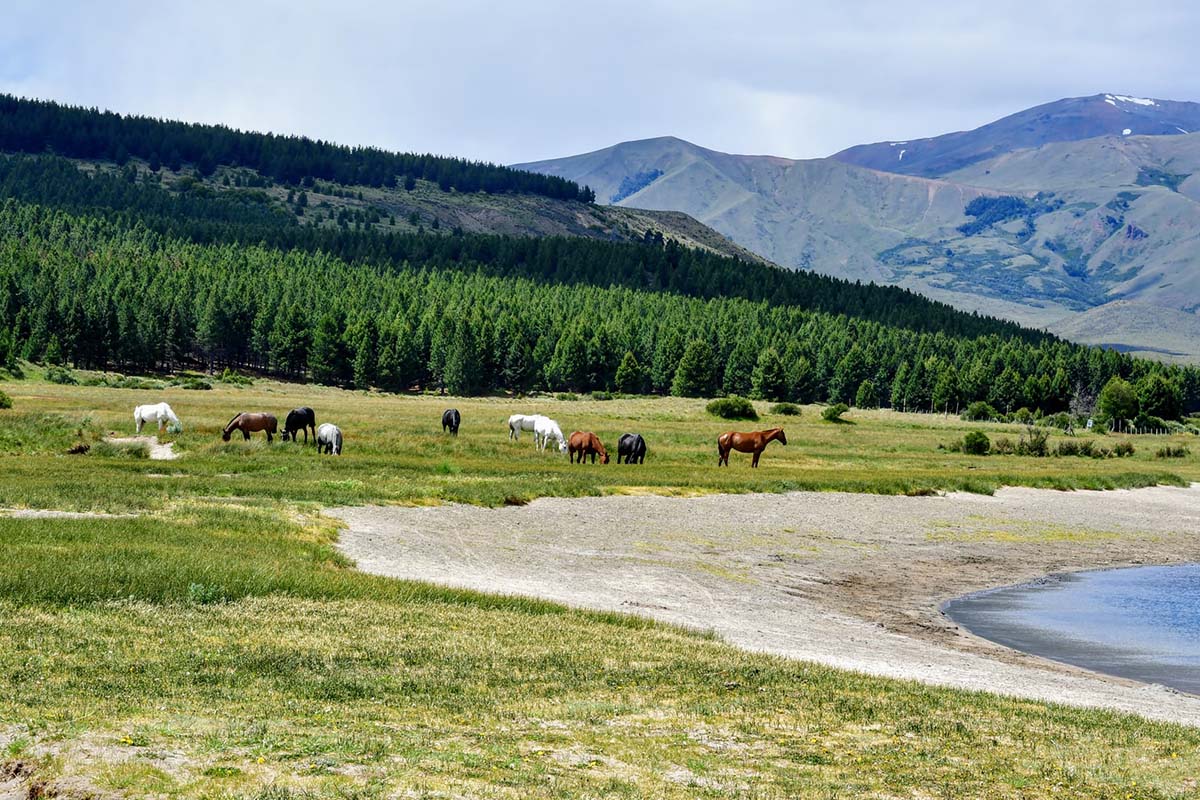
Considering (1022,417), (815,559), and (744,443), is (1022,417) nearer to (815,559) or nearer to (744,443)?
(744,443)

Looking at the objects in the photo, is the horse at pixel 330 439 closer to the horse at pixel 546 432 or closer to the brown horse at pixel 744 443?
the horse at pixel 546 432

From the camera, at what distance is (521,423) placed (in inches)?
2904

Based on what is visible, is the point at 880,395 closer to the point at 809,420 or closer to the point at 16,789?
the point at 809,420

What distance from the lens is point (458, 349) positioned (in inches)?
6634

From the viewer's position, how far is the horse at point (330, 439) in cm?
5947

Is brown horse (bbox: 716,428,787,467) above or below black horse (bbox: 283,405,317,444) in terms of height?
above

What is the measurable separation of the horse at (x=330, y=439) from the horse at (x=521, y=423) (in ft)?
46.7

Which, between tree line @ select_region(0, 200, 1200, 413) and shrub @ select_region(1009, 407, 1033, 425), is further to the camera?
tree line @ select_region(0, 200, 1200, 413)

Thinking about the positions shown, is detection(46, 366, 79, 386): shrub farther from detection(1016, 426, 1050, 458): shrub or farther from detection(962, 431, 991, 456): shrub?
detection(1016, 426, 1050, 458): shrub

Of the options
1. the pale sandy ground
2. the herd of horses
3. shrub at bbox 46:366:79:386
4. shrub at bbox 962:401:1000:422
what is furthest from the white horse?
shrub at bbox 962:401:1000:422

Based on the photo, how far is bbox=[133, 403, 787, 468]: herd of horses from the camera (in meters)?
61.7

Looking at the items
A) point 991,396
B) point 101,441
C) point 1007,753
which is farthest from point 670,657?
point 991,396

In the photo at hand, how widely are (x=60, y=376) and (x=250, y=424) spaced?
83860mm

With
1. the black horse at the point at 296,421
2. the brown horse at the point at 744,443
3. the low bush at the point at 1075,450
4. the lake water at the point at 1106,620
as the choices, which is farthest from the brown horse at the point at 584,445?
the low bush at the point at 1075,450
